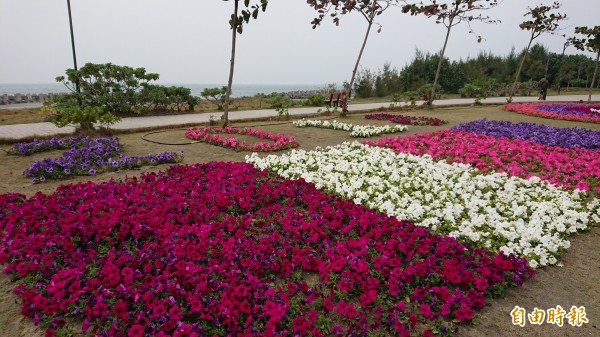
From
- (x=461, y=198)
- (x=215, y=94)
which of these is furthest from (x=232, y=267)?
(x=215, y=94)

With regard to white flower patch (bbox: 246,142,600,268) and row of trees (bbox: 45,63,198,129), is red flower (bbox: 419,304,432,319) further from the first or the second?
row of trees (bbox: 45,63,198,129)

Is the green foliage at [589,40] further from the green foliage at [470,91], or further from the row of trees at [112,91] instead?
the row of trees at [112,91]

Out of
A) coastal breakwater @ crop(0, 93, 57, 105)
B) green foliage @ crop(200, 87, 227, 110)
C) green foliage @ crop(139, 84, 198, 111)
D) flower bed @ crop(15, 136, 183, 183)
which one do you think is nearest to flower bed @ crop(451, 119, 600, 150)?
flower bed @ crop(15, 136, 183, 183)

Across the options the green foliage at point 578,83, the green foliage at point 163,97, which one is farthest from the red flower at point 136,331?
the green foliage at point 578,83

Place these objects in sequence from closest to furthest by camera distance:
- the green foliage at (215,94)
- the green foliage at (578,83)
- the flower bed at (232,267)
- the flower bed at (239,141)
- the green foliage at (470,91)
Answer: the flower bed at (232,267) < the flower bed at (239,141) < the green foliage at (215,94) < the green foliage at (470,91) < the green foliage at (578,83)

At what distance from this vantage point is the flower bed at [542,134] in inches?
411

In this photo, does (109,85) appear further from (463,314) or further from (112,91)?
(463,314)

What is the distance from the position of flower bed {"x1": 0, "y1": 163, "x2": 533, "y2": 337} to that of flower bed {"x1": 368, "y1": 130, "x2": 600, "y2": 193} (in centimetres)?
430

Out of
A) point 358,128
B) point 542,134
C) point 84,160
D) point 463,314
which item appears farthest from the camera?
point 358,128

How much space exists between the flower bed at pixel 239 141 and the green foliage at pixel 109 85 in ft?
20.7

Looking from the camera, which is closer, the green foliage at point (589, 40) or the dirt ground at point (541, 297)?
the dirt ground at point (541, 297)

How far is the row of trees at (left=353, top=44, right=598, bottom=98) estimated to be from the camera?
34312mm

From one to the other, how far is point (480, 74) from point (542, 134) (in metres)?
37.6

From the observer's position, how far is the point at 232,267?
375 cm
